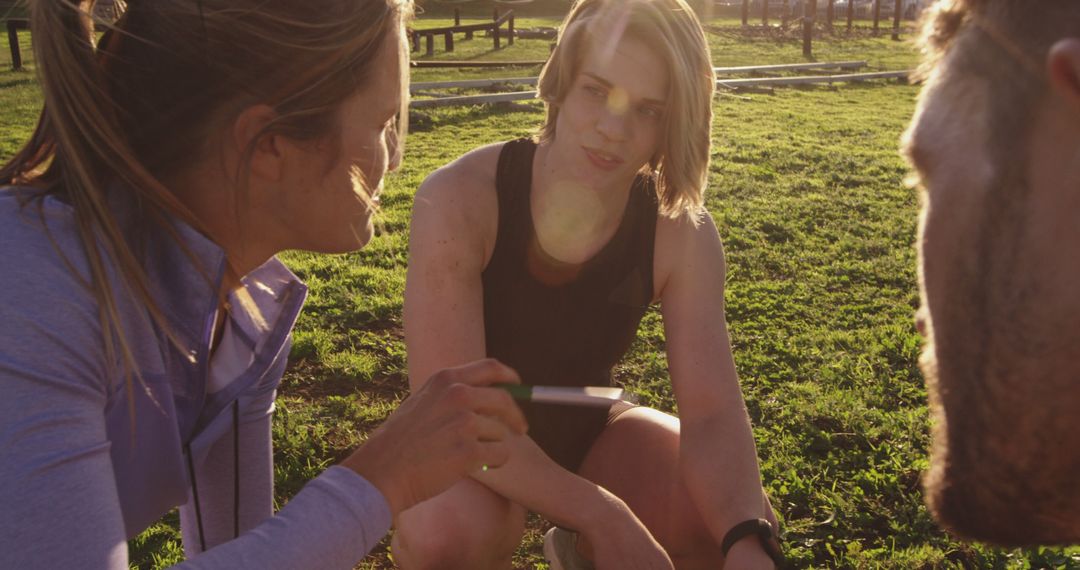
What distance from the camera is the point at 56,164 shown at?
1.63 metres

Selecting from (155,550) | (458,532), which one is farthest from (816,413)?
(155,550)

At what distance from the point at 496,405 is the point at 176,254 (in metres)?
0.66

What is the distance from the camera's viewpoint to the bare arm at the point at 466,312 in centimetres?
247

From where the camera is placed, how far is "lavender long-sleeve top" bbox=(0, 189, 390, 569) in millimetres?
1314

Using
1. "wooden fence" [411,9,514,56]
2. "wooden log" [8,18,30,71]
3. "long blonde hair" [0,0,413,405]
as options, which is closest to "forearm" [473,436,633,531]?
"long blonde hair" [0,0,413,405]

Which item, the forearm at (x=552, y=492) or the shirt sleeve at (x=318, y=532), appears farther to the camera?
the forearm at (x=552, y=492)

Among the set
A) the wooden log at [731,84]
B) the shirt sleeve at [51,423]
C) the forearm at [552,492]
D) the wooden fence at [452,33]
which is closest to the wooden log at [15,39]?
the wooden log at [731,84]

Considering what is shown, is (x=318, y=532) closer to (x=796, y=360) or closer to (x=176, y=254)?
(x=176, y=254)

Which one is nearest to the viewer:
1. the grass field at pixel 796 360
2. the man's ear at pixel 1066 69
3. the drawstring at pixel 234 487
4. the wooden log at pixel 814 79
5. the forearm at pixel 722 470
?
the man's ear at pixel 1066 69

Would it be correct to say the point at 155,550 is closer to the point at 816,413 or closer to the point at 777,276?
the point at 816,413

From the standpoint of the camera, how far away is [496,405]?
1.71m

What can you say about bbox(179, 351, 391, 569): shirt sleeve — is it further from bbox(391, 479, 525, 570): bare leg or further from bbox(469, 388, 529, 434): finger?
bbox(391, 479, 525, 570): bare leg

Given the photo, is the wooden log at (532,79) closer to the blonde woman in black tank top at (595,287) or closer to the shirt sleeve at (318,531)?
the blonde woman in black tank top at (595,287)

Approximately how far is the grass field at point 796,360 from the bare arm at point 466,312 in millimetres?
751
